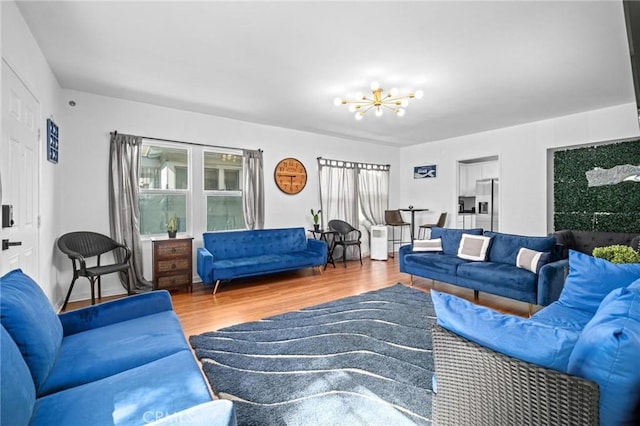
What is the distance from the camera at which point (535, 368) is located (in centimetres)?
94

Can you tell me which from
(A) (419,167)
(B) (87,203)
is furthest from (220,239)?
(A) (419,167)

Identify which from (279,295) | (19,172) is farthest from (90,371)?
(279,295)

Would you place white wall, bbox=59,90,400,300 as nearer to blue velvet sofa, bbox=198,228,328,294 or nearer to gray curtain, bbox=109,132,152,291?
gray curtain, bbox=109,132,152,291

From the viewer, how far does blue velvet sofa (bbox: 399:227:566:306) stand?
3164mm

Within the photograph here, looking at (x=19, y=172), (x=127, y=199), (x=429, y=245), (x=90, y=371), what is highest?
(x=19, y=172)

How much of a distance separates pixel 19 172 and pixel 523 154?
22.6ft

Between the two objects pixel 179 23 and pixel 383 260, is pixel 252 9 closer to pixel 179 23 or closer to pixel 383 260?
pixel 179 23

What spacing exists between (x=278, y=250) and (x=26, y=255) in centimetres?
333

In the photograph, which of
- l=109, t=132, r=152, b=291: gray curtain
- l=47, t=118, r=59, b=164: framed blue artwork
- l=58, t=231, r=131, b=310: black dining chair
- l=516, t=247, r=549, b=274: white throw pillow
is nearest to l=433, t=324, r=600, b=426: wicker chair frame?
l=516, t=247, r=549, b=274: white throw pillow

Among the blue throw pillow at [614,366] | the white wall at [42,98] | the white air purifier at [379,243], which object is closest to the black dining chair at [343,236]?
the white air purifier at [379,243]

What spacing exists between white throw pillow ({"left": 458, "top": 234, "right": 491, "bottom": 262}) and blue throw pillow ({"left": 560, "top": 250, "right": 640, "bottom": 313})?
5.77 ft

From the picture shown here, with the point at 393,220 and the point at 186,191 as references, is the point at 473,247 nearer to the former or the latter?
the point at 393,220

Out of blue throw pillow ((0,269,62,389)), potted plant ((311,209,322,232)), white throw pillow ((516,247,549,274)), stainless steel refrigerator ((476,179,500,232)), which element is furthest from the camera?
stainless steel refrigerator ((476,179,500,232))

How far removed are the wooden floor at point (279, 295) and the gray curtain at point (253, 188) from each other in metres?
1.04
